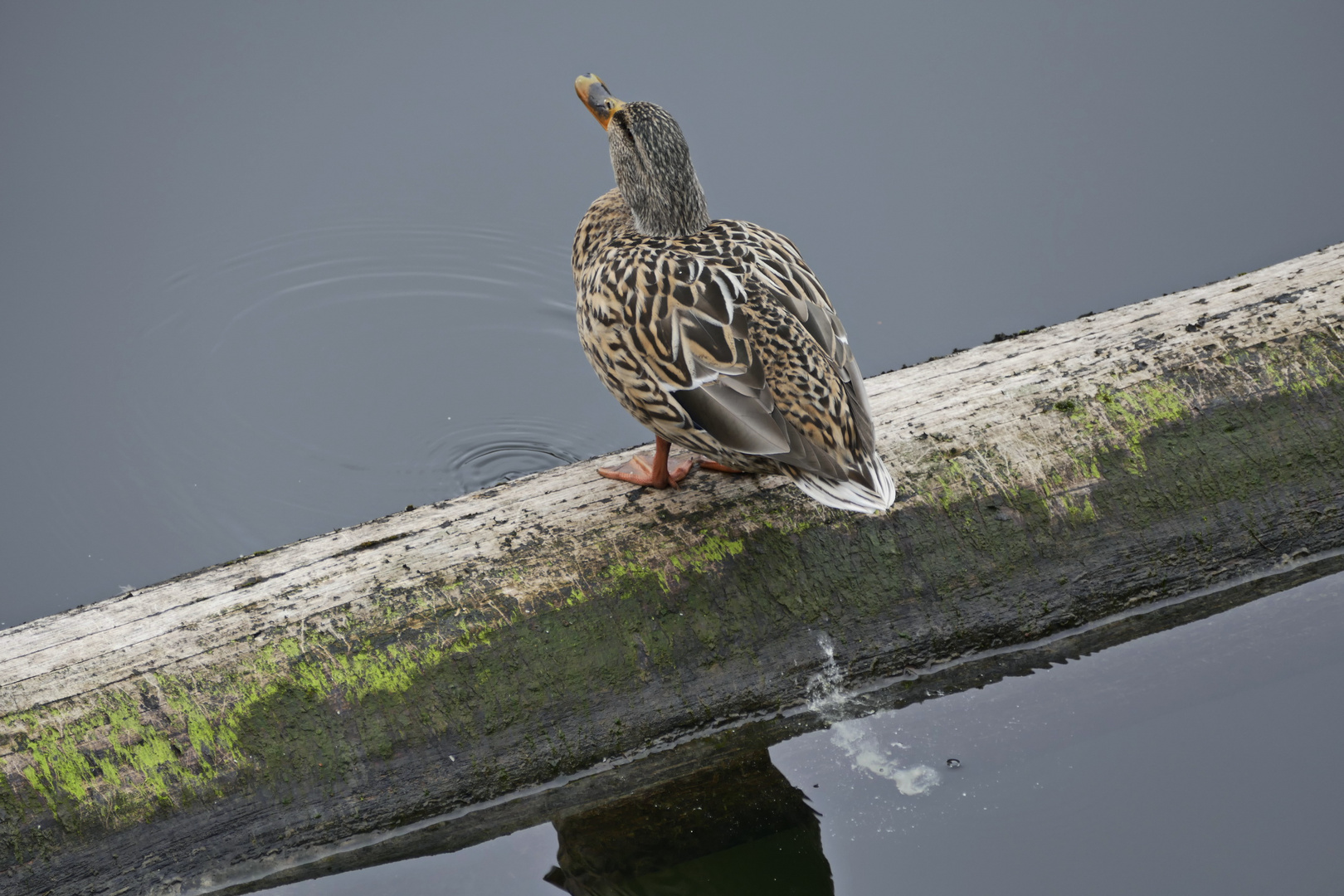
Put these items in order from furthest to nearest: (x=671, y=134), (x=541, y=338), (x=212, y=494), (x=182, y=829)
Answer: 1. (x=541, y=338)
2. (x=212, y=494)
3. (x=671, y=134)
4. (x=182, y=829)

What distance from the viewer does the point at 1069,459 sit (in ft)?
10.2

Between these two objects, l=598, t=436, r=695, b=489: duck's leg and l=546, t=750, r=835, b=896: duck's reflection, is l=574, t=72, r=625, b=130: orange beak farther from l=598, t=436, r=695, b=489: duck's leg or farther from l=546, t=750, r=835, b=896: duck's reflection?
l=546, t=750, r=835, b=896: duck's reflection

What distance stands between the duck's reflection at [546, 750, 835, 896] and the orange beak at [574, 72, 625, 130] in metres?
2.11

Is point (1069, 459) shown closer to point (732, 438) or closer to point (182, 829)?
point (732, 438)

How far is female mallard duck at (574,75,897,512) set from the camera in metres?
2.70

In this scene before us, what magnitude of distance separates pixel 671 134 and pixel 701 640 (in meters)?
1.60

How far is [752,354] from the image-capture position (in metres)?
2.79

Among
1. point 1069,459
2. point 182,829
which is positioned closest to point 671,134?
point 1069,459

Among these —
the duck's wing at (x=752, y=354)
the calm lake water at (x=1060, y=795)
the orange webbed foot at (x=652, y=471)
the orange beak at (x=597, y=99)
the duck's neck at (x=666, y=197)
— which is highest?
the orange beak at (x=597, y=99)

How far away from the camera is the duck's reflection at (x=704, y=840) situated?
9.00ft

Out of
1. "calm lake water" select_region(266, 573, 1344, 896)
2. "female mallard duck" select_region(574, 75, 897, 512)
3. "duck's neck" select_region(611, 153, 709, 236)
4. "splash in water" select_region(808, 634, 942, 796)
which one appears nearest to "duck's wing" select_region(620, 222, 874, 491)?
"female mallard duck" select_region(574, 75, 897, 512)

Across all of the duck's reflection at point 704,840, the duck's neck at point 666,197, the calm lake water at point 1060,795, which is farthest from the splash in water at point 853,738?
the duck's neck at point 666,197

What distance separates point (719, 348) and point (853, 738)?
1.16 metres

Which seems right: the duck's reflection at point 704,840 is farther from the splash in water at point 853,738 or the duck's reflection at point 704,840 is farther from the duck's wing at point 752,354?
the duck's wing at point 752,354
